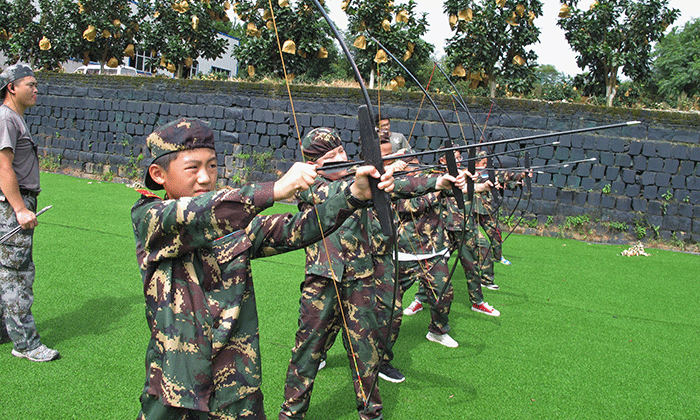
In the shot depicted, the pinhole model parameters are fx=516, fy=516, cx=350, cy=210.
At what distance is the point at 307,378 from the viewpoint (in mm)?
3039

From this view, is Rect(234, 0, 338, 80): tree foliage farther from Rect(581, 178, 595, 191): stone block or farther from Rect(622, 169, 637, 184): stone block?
Rect(622, 169, 637, 184): stone block

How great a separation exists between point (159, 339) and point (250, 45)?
15.0 metres

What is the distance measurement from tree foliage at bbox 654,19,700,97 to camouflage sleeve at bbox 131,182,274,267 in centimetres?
3014

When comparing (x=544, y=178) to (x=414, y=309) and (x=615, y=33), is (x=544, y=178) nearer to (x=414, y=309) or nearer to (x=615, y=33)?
(x=615, y=33)

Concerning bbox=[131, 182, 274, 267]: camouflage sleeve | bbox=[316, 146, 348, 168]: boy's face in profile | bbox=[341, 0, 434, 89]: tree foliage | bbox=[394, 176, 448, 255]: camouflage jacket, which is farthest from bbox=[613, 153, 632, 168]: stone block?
bbox=[131, 182, 274, 267]: camouflage sleeve

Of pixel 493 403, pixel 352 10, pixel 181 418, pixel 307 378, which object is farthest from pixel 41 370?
pixel 352 10

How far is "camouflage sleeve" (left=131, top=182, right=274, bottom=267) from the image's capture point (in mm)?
1689

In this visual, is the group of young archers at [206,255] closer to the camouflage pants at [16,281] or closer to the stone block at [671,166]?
the camouflage pants at [16,281]

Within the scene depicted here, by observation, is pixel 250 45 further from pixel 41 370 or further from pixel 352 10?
pixel 41 370

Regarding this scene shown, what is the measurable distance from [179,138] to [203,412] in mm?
1016

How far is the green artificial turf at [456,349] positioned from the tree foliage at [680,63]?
80.5ft

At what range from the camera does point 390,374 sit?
3.88 m

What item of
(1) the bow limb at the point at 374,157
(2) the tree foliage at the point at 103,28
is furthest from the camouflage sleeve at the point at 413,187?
(2) the tree foliage at the point at 103,28

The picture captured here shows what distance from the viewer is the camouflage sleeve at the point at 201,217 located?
5.54 feet
